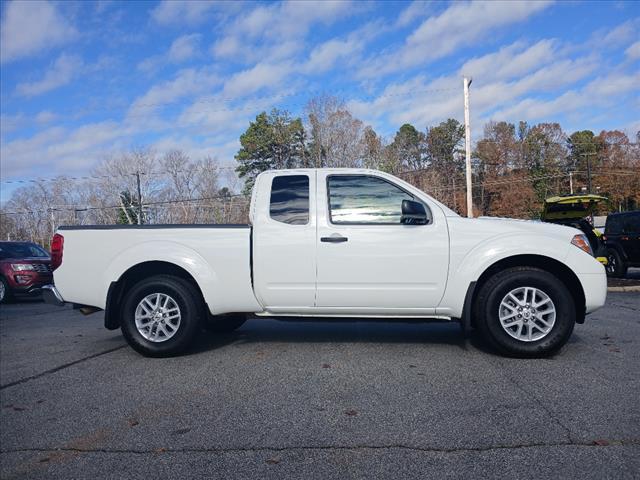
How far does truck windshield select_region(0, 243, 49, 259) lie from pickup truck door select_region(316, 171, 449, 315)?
1164cm

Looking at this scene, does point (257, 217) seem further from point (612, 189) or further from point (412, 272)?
point (612, 189)

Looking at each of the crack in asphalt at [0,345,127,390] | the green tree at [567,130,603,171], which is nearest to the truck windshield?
the crack in asphalt at [0,345,127,390]

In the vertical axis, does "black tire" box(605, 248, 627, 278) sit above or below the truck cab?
below

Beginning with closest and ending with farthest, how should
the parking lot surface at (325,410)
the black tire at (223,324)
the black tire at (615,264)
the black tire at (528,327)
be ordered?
the parking lot surface at (325,410) < the black tire at (528,327) < the black tire at (223,324) < the black tire at (615,264)

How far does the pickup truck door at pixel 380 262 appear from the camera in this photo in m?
5.05

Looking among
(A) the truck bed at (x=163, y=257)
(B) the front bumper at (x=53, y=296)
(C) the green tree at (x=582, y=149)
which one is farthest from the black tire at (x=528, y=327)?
(C) the green tree at (x=582, y=149)

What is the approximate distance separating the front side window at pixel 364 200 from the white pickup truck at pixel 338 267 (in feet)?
0.04

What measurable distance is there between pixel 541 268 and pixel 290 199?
2715 millimetres

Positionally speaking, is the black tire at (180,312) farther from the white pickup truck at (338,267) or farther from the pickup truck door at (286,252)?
the pickup truck door at (286,252)

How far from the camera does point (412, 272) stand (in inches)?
199

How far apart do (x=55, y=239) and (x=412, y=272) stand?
153 inches

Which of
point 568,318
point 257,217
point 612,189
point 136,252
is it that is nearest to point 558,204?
point 568,318

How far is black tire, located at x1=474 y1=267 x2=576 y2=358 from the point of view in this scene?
4887 millimetres

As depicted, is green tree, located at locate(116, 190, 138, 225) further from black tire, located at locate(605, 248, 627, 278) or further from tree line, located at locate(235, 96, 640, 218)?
black tire, located at locate(605, 248, 627, 278)
